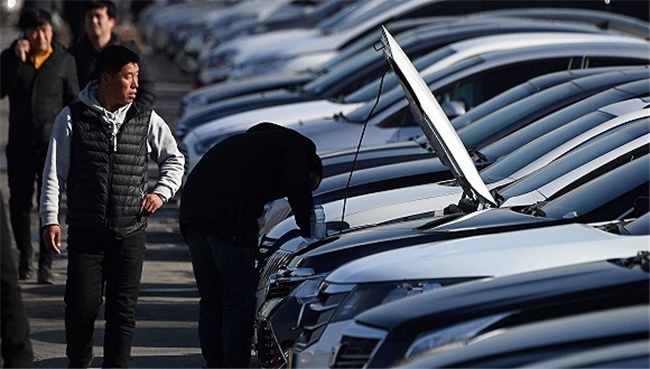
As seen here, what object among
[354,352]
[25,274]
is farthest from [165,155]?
[25,274]

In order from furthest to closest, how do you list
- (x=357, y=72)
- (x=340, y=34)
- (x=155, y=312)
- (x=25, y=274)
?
(x=340, y=34), (x=357, y=72), (x=25, y=274), (x=155, y=312)

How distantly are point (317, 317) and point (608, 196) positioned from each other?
5.49ft

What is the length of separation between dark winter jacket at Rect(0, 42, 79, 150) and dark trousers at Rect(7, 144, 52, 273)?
0.18 ft

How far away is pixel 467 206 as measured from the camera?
25.7ft

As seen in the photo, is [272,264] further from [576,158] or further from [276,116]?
[276,116]

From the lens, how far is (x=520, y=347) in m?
4.54

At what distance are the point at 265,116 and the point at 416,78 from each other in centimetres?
608

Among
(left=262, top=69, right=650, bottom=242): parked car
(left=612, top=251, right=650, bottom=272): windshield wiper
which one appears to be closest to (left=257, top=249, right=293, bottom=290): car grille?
(left=262, top=69, right=650, bottom=242): parked car

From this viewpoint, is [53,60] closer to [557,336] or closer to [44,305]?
[44,305]

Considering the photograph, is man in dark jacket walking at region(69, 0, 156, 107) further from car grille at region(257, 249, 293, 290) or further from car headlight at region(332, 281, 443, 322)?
car headlight at region(332, 281, 443, 322)

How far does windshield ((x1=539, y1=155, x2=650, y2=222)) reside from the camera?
723cm

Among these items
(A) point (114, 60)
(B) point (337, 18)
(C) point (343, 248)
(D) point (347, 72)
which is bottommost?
(C) point (343, 248)

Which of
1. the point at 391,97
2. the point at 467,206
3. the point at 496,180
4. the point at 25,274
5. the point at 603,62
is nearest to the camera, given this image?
the point at 467,206

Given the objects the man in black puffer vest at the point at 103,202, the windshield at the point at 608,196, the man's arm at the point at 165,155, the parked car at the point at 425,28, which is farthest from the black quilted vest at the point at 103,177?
the parked car at the point at 425,28
